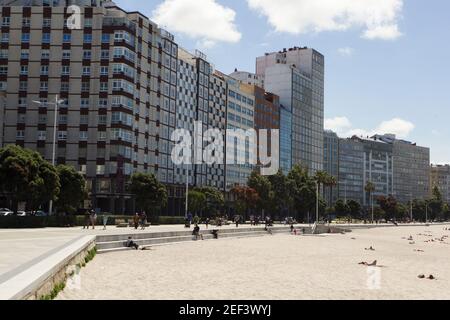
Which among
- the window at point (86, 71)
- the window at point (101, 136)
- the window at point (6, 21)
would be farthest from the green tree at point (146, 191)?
the window at point (6, 21)

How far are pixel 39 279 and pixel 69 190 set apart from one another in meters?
47.3

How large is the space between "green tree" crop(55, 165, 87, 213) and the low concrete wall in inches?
1557

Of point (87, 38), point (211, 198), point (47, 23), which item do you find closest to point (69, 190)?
point (87, 38)

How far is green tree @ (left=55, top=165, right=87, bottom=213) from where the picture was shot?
57.8 metres

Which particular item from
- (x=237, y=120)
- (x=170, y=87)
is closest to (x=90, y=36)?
(x=170, y=87)

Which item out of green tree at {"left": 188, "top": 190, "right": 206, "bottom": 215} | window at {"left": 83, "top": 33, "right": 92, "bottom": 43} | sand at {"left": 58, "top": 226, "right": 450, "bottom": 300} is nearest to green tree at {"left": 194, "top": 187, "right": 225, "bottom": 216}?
green tree at {"left": 188, "top": 190, "right": 206, "bottom": 215}

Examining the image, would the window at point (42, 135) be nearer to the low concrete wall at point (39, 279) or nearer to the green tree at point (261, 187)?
the green tree at point (261, 187)

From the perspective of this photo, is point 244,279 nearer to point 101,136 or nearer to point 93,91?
point 101,136

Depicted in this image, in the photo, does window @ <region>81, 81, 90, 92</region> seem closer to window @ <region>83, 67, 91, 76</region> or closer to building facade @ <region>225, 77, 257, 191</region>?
window @ <region>83, 67, 91, 76</region>

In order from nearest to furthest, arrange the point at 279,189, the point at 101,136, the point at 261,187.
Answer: the point at 101,136, the point at 261,187, the point at 279,189

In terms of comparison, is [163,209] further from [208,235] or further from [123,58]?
[208,235]

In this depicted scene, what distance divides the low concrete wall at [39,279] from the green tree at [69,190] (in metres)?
39.5

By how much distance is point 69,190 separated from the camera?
57.9 meters
